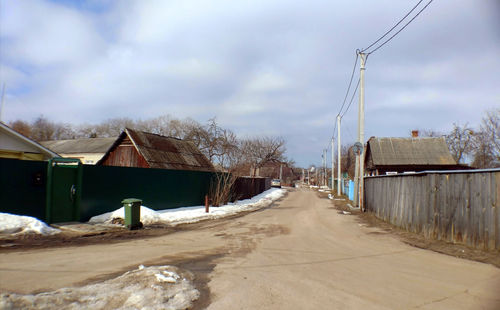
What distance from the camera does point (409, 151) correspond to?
34312 millimetres

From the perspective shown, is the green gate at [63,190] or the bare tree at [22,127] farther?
the bare tree at [22,127]

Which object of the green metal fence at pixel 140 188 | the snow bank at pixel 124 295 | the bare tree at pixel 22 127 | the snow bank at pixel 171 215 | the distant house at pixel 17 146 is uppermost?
the bare tree at pixel 22 127

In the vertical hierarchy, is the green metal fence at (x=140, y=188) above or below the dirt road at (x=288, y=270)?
above

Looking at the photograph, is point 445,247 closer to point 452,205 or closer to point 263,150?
point 452,205

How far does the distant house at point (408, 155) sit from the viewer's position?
33.2 meters

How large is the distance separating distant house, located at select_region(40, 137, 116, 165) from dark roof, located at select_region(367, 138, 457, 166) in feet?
97.5

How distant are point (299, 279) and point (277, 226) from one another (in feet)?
23.3

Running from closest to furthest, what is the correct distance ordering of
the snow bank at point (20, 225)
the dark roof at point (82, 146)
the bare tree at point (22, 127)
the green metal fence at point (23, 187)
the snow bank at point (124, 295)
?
the snow bank at point (124, 295)
the snow bank at point (20, 225)
the green metal fence at point (23, 187)
the dark roof at point (82, 146)
the bare tree at point (22, 127)

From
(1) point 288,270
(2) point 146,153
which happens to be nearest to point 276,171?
(2) point 146,153

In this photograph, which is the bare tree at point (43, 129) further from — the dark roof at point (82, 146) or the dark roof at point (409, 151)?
the dark roof at point (409, 151)

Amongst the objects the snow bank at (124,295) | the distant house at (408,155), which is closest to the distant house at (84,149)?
the distant house at (408,155)

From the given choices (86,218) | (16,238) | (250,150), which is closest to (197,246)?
(16,238)

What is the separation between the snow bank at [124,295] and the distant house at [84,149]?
3683 centimetres

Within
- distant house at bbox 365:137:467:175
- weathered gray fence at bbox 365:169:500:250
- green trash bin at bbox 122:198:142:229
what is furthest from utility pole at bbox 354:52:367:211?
distant house at bbox 365:137:467:175
